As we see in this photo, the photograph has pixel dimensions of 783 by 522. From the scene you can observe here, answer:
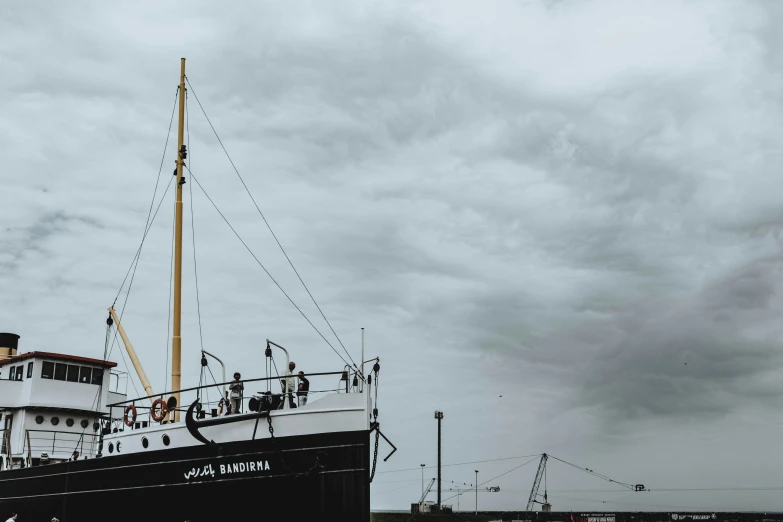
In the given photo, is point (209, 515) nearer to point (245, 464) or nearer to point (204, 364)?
point (245, 464)

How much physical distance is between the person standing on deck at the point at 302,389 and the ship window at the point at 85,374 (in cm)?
1496

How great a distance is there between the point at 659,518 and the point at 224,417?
106260 mm

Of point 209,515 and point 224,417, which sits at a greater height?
point 224,417

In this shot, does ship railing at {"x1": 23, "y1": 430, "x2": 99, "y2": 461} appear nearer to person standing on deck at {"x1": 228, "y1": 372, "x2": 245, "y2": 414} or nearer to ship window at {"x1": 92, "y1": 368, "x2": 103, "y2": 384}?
ship window at {"x1": 92, "y1": 368, "x2": 103, "y2": 384}

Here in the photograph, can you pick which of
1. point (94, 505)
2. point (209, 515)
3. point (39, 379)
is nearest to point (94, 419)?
point (39, 379)

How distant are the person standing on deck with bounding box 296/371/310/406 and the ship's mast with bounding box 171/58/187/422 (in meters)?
4.36

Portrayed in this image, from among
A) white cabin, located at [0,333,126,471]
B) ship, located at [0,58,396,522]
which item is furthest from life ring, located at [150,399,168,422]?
white cabin, located at [0,333,126,471]

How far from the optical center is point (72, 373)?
3250 cm

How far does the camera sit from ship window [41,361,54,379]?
104ft

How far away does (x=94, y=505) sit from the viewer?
24.3 meters

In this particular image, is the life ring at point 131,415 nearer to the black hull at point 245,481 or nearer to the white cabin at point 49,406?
the black hull at point 245,481

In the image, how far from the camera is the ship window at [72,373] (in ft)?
106

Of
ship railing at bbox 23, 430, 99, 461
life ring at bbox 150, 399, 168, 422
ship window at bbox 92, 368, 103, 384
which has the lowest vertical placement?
ship railing at bbox 23, 430, 99, 461

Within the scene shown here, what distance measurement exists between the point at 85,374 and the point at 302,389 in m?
15.0
